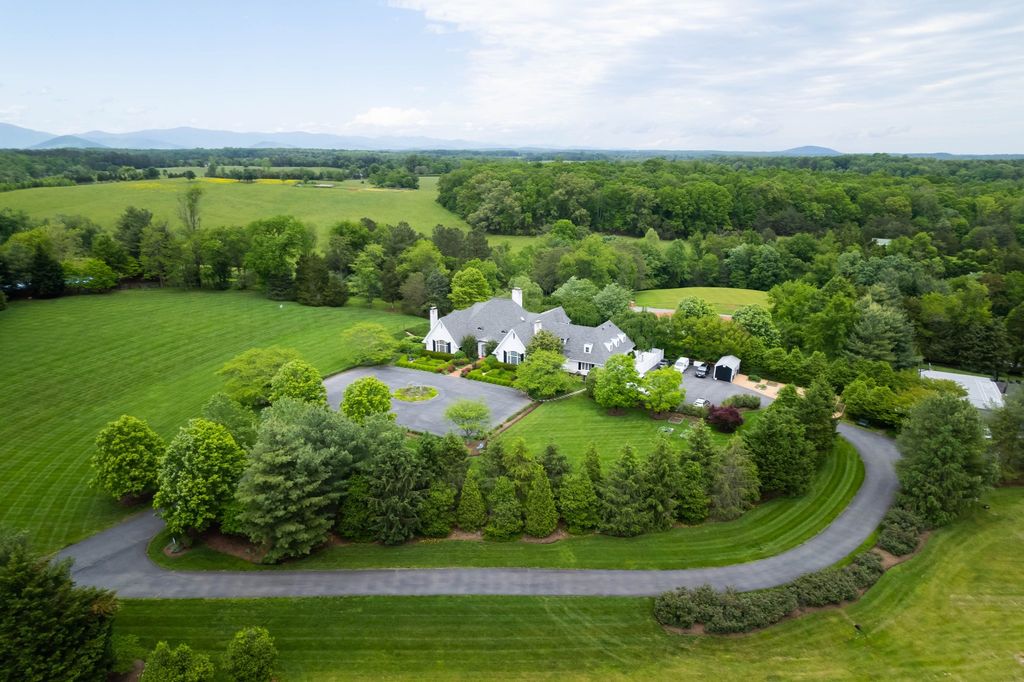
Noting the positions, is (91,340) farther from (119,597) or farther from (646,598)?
(646,598)

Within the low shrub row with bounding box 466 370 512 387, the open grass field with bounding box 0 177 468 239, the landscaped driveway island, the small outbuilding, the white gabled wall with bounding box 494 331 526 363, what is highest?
the open grass field with bounding box 0 177 468 239

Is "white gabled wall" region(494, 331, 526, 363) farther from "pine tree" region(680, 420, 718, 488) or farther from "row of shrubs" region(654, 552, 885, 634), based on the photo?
"row of shrubs" region(654, 552, 885, 634)

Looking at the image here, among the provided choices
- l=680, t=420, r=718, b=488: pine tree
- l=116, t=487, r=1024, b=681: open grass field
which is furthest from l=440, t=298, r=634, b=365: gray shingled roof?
l=116, t=487, r=1024, b=681: open grass field

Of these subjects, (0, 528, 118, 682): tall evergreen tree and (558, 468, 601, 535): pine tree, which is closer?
(0, 528, 118, 682): tall evergreen tree

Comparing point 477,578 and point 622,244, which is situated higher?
point 622,244

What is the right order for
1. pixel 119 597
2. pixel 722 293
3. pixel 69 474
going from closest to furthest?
1. pixel 119 597
2. pixel 69 474
3. pixel 722 293

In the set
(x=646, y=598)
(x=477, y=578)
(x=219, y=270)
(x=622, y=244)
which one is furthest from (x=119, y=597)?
(x=622, y=244)

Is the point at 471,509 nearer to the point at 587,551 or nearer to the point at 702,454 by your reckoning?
the point at 587,551
